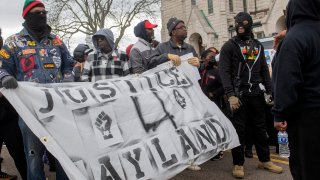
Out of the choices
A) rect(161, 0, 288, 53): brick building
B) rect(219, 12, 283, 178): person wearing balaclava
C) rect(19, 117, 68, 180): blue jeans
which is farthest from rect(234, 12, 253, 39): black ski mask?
rect(161, 0, 288, 53): brick building

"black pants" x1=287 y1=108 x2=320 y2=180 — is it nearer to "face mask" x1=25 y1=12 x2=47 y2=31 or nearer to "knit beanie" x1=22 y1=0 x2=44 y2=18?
"face mask" x1=25 y1=12 x2=47 y2=31

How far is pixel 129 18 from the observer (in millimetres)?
39062

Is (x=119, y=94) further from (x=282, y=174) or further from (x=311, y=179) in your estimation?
(x=282, y=174)

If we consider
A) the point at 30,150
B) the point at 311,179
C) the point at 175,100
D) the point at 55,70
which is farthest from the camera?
the point at 175,100

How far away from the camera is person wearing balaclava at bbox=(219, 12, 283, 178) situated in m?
5.13

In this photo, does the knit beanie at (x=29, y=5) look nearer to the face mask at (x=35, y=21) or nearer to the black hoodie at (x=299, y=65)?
the face mask at (x=35, y=21)

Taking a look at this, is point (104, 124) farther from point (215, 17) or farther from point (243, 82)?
point (215, 17)

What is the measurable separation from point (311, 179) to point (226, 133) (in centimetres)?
197

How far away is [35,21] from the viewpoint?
4.09 m

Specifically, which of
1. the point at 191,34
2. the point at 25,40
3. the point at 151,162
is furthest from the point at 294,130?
the point at 191,34

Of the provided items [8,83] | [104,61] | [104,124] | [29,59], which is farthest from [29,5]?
[104,124]

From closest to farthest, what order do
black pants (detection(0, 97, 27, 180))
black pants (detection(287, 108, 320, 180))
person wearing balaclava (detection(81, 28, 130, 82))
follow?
black pants (detection(287, 108, 320, 180)) → black pants (detection(0, 97, 27, 180)) → person wearing balaclava (detection(81, 28, 130, 82))

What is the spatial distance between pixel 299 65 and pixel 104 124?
6.50 ft

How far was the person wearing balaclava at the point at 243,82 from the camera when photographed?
5.13 m
